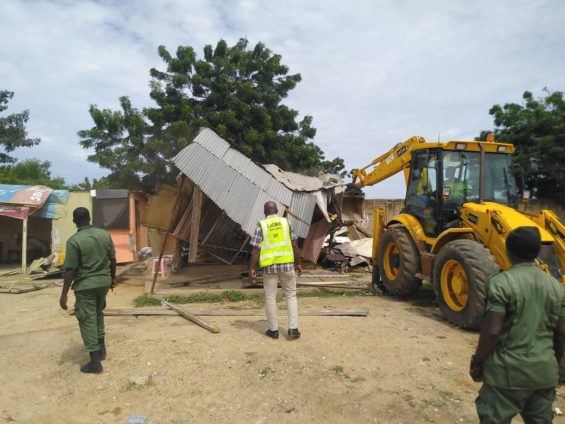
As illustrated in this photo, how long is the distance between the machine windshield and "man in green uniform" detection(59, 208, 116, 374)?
5115mm

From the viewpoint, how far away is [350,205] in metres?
11.8

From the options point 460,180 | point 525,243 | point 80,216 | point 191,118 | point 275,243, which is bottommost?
point 275,243

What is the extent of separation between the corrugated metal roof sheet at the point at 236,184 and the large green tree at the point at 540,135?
12.3 m

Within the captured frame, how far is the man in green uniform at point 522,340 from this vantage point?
2268 mm

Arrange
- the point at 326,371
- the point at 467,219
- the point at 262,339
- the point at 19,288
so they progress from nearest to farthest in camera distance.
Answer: the point at 326,371 → the point at 262,339 → the point at 467,219 → the point at 19,288

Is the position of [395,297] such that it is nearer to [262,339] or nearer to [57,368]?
[262,339]

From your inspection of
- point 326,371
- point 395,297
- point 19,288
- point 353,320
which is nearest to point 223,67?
point 19,288

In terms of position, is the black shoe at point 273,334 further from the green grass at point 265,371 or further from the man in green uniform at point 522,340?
the man in green uniform at point 522,340

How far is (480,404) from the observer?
2400mm

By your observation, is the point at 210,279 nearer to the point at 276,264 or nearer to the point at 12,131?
the point at 276,264

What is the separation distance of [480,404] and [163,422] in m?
2.35

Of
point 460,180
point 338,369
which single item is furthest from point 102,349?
point 460,180

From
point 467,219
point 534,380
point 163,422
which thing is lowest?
point 163,422

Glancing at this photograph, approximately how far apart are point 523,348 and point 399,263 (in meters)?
5.28
